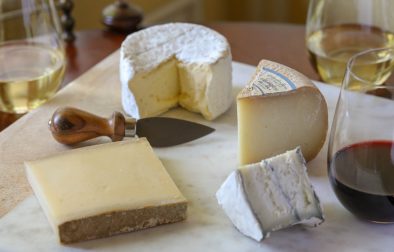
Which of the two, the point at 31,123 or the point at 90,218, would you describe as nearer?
the point at 90,218

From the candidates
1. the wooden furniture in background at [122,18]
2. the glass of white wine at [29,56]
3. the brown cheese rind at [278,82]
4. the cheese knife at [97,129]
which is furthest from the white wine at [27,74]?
the brown cheese rind at [278,82]

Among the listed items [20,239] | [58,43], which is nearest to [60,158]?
[20,239]

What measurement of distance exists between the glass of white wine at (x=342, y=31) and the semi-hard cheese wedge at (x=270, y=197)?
17.1 inches

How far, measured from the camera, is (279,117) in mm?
1037

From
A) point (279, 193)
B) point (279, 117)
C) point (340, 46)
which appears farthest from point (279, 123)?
point (340, 46)

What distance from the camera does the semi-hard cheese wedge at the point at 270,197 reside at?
35.0 inches

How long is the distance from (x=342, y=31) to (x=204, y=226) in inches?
23.3

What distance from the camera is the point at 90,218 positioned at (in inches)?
35.5

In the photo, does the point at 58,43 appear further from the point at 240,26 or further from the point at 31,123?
the point at 240,26

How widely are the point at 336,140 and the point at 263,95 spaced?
0.47 feet

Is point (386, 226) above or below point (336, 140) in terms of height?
below

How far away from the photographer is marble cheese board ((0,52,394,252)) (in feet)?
2.97

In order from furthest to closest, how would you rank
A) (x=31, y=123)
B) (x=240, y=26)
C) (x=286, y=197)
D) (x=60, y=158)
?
(x=240, y=26), (x=31, y=123), (x=60, y=158), (x=286, y=197)

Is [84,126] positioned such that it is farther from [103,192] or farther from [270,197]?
[270,197]
